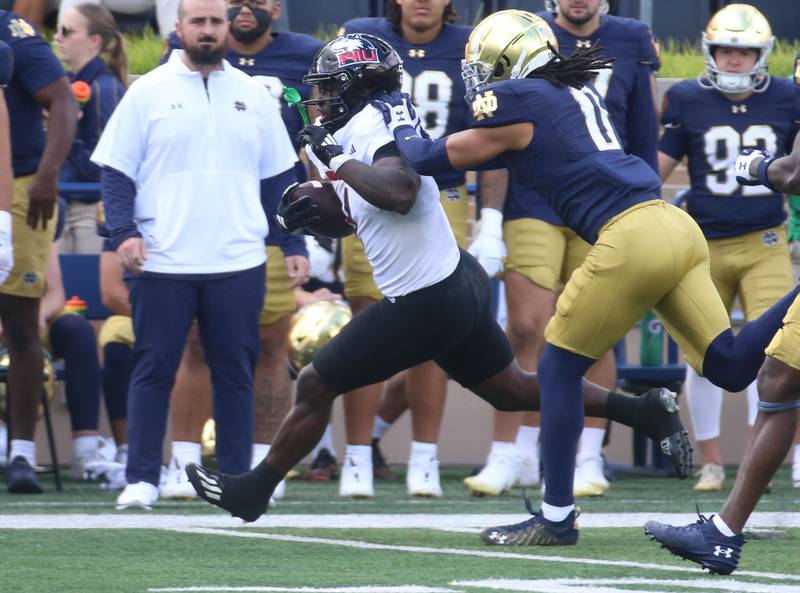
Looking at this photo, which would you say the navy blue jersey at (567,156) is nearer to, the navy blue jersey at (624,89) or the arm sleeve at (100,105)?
the navy blue jersey at (624,89)

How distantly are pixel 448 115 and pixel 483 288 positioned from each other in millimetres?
1895

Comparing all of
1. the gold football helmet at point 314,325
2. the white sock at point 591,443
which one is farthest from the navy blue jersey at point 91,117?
the white sock at point 591,443

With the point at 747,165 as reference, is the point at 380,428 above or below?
below

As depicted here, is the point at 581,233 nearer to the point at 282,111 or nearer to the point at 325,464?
the point at 282,111

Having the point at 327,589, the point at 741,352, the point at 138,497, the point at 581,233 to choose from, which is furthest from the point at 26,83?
the point at 327,589

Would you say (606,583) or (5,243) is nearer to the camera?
(606,583)

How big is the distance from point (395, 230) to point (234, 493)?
0.97 metres

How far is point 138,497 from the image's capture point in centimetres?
691

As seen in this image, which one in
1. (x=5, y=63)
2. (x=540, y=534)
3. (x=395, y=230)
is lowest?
(x=540, y=534)

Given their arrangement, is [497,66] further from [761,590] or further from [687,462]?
[761,590]

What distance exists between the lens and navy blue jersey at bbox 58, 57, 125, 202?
903cm

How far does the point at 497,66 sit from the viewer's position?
5848 millimetres

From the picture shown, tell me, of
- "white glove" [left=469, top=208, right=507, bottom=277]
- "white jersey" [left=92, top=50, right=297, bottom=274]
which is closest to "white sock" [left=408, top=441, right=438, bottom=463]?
"white glove" [left=469, top=208, right=507, bottom=277]

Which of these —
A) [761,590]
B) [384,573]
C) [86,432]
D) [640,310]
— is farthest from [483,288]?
[86,432]
